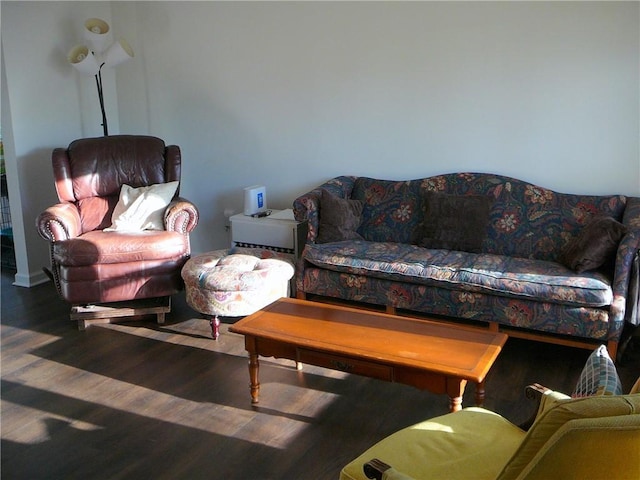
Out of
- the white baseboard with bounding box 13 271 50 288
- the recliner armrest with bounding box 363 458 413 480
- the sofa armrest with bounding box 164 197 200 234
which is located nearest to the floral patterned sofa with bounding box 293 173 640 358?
→ the sofa armrest with bounding box 164 197 200 234

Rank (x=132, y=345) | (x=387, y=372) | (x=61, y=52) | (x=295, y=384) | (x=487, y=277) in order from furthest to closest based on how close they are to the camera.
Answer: (x=61, y=52) < (x=132, y=345) < (x=487, y=277) < (x=295, y=384) < (x=387, y=372)

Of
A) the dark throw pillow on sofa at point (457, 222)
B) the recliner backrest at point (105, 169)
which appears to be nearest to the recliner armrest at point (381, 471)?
the dark throw pillow on sofa at point (457, 222)

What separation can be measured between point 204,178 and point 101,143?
894 mm

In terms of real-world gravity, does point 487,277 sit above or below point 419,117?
below

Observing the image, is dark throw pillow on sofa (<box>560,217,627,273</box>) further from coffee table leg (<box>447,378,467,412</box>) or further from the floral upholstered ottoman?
the floral upholstered ottoman

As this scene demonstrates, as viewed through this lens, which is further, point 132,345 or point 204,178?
point 204,178

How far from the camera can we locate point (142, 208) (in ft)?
14.1

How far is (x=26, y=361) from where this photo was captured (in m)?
3.50

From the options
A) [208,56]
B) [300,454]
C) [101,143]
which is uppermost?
[208,56]

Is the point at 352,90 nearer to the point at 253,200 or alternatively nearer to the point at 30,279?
the point at 253,200

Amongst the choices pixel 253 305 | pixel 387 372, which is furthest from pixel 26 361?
pixel 387 372

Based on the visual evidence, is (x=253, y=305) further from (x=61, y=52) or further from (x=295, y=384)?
(x=61, y=52)

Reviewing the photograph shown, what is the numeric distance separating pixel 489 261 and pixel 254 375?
154cm

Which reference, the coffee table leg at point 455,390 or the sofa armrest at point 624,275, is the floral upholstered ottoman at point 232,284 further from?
the sofa armrest at point 624,275
